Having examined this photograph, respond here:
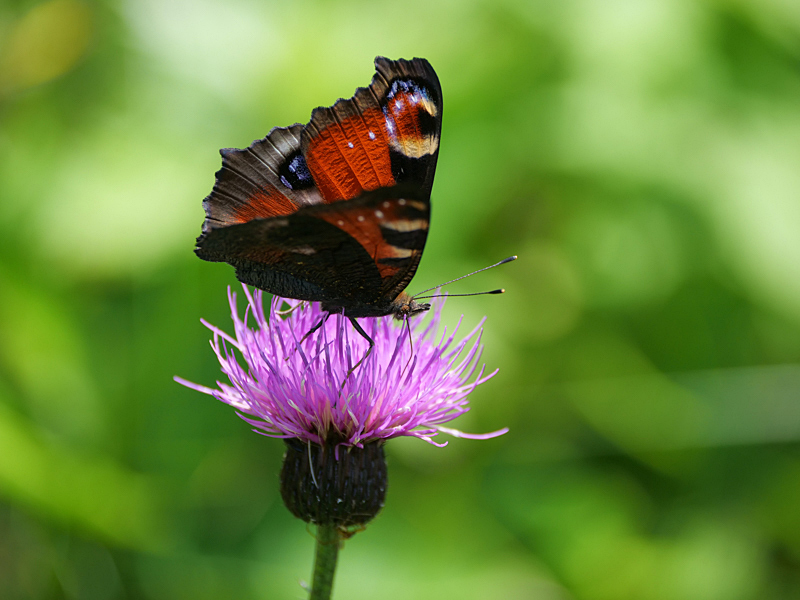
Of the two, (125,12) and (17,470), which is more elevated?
(125,12)

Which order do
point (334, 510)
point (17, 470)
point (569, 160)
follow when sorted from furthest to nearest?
point (569, 160) → point (17, 470) → point (334, 510)

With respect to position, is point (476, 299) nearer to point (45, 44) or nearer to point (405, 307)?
point (405, 307)

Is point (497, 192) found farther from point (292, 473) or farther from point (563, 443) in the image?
point (292, 473)

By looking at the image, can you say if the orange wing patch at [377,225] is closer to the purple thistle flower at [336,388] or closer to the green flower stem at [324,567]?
the purple thistle flower at [336,388]

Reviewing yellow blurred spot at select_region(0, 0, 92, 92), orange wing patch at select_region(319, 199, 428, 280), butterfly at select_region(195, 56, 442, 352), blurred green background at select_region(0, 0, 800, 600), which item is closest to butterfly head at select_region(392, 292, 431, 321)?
butterfly at select_region(195, 56, 442, 352)

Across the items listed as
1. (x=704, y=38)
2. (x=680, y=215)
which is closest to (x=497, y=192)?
(x=680, y=215)

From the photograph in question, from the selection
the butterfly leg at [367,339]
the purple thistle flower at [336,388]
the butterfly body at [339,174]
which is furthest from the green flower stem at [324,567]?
the butterfly body at [339,174]
